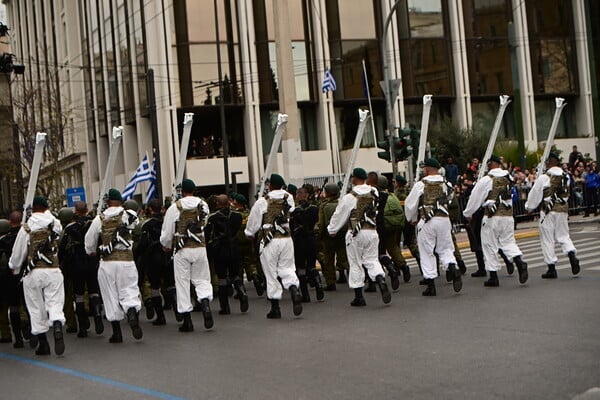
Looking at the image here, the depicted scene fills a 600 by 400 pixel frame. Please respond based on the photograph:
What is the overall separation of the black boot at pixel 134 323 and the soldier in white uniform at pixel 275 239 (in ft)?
6.61

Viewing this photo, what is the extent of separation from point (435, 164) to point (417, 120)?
33.5 metres

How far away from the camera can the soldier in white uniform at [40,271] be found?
37.6 ft

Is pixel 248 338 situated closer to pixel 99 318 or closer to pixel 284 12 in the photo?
pixel 99 318

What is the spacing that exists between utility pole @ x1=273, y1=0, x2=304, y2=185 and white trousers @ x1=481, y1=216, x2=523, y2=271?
12.2m

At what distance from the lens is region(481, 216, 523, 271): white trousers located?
14.4 m

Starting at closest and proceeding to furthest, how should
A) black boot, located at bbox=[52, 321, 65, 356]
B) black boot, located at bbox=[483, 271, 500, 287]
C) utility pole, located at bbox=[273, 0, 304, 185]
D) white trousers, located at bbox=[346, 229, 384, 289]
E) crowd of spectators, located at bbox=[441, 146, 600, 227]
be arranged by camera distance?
black boot, located at bbox=[52, 321, 65, 356] < white trousers, located at bbox=[346, 229, 384, 289] < black boot, located at bbox=[483, 271, 500, 287] < utility pole, located at bbox=[273, 0, 304, 185] < crowd of spectators, located at bbox=[441, 146, 600, 227]

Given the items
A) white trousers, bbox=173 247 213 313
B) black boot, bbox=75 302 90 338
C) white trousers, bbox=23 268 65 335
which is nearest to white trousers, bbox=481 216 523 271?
white trousers, bbox=173 247 213 313

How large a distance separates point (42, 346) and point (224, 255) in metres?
3.28

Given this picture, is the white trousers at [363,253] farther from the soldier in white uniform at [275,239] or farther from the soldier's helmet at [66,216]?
the soldier's helmet at [66,216]

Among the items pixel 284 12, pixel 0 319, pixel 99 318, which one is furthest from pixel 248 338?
pixel 284 12

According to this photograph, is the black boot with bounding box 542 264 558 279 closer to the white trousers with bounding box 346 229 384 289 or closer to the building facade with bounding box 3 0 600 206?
the white trousers with bounding box 346 229 384 289

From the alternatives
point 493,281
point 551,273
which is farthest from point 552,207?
point 493,281

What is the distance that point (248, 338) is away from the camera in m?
11.2

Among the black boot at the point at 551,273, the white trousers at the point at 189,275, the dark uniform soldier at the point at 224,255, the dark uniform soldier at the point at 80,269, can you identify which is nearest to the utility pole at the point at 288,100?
the dark uniform soldier at the point at 224,255
